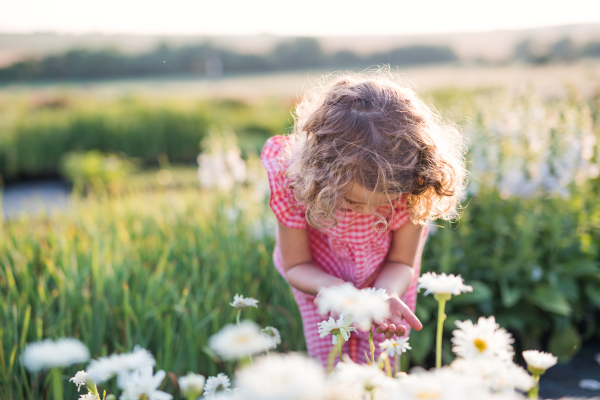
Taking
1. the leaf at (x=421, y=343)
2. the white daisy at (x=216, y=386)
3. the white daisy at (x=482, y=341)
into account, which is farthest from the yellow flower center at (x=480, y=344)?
the leaf at (x=421, y=343)

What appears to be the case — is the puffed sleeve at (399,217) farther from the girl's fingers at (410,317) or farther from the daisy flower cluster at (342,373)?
the daisy flower cluster at (342,373)

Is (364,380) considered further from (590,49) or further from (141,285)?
(590,49)

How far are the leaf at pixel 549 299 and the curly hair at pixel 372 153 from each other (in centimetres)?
122

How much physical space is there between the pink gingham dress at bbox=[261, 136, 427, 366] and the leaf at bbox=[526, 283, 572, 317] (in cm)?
93

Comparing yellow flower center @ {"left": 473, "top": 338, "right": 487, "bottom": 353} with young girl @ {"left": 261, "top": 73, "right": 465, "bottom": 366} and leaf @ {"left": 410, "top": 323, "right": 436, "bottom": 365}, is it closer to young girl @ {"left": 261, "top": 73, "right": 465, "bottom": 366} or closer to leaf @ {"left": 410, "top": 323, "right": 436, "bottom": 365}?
young girl @ {"left": 261, "top": 73, "right": 465, "bottom": 366}

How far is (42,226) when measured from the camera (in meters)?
2.99

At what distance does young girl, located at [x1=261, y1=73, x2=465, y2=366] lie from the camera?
1.11m

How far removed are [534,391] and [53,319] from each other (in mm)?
1824

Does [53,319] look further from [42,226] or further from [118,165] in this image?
[118,165]

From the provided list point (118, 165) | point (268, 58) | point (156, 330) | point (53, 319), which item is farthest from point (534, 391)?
point (268, 58)

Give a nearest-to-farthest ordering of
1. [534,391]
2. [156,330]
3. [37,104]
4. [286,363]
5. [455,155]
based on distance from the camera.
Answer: [286,363]
[534,391]
[455,155]
[156,330]
[37,104]

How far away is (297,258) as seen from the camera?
53.9 inches

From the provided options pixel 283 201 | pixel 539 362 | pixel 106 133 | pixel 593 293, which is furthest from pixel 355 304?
pixel 106 133

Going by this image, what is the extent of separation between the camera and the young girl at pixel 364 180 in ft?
3.63
